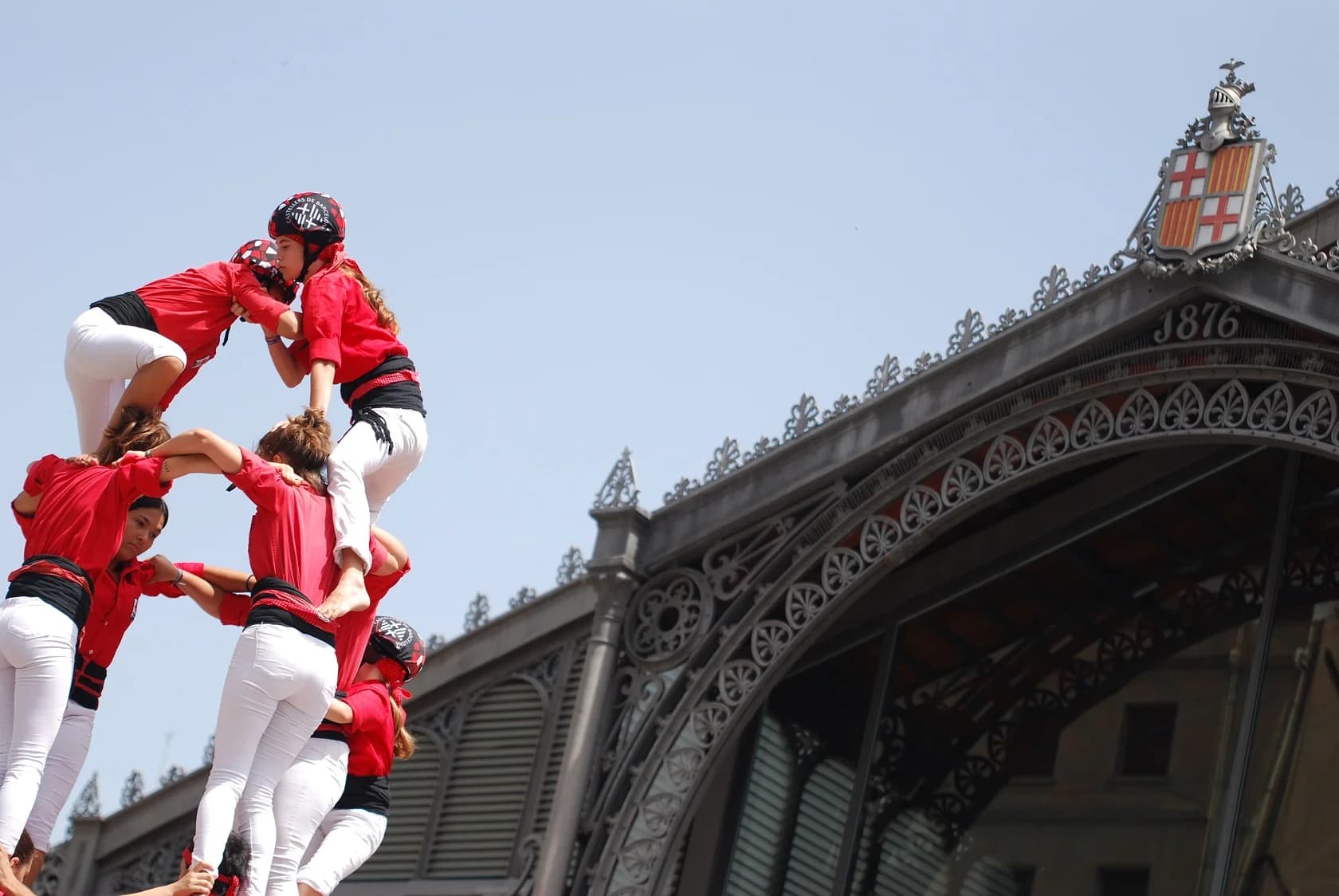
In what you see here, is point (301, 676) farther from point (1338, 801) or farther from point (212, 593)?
point (1338, 801)

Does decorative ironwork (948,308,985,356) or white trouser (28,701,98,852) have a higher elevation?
decorative ironwork (948,308,985,356)

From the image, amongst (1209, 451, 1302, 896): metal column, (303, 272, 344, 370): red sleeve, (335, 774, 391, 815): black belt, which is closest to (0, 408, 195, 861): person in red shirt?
(303, 272, 344, 370): red sleeve

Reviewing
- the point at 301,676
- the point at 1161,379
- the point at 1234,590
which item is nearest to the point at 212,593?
the point at 301,676

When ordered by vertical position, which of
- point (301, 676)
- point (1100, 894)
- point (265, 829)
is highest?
point (1100, 894)

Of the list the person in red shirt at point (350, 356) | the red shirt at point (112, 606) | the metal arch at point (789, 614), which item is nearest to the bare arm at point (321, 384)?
the person in red shirt at point (350, 356)

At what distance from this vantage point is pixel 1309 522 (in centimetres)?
1344

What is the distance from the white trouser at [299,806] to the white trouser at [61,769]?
0.70 meters

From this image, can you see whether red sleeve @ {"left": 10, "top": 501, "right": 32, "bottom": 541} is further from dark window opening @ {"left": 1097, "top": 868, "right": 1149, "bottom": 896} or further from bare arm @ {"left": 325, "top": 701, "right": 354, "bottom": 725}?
dark window opening @ {"left": 1097, "top": 868, "right": 1149, "bottom": 896}

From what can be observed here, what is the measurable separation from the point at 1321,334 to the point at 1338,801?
273 cm

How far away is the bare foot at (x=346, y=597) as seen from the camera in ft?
24.8

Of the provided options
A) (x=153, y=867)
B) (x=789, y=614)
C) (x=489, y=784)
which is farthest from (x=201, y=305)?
(x=153, y=867)

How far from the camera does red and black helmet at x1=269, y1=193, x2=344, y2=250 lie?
8266mm

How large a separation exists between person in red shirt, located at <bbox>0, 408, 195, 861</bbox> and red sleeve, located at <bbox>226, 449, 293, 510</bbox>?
142 mm

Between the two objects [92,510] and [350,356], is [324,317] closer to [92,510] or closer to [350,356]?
[350,356]
